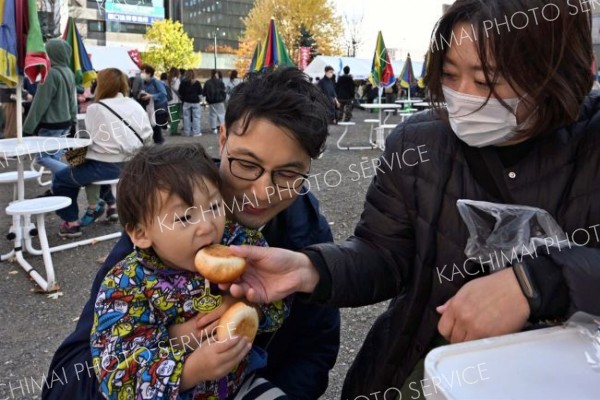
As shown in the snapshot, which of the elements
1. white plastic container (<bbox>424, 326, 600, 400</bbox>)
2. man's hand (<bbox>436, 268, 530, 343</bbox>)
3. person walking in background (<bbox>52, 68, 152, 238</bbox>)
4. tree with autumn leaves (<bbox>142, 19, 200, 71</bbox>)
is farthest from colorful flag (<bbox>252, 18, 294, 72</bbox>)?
tree with autumn leaves (<bbox>142, 19, 200, 71</bbox>)

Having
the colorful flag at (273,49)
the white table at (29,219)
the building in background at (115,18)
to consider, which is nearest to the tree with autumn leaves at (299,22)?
the colorful flag at (273,49)

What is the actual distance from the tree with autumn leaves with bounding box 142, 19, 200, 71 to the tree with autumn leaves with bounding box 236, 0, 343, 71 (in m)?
9.86

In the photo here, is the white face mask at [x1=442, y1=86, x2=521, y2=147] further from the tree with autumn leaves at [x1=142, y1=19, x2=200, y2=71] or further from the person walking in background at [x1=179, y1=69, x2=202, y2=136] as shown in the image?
the tree with autumn leaves at [x1=142, y1=19, x2=200, y2=71]

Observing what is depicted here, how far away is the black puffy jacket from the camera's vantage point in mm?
1244

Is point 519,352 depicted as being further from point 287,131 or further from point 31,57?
point 31,57

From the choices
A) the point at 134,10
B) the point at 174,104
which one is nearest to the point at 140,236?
the point at 174,104

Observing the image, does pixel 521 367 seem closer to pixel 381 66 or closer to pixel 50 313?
pixel 50 313

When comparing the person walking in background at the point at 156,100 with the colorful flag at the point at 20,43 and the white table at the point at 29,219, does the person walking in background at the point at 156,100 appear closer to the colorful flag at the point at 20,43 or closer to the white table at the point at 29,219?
the white table at the point at 29,219

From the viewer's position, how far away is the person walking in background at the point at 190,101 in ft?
42.5

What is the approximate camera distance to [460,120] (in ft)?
4.30

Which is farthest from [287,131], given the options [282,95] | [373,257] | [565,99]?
[565,99]

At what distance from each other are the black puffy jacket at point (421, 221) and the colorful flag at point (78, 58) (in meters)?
8.02

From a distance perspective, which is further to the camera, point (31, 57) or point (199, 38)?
point (199, 38)

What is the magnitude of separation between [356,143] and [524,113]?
11.4 m
